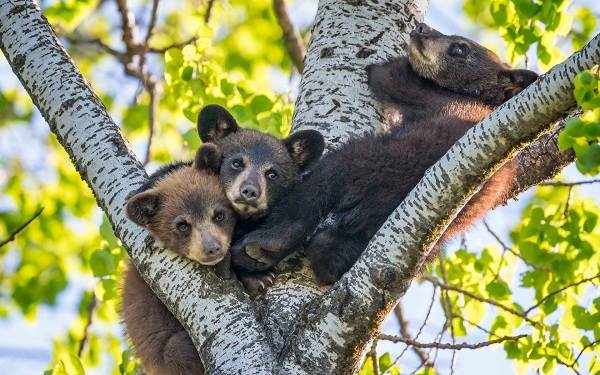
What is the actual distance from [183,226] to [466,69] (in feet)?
10.3

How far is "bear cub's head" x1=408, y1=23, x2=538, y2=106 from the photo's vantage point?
720 cm

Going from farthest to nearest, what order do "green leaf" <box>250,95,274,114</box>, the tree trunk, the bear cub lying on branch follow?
1. "green leaf" <box>250,95,274,114</box>
2. the bear cub lying on branch
3. the tree trunk

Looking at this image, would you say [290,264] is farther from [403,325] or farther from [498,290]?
[403,325]

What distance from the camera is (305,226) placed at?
17.3 feet

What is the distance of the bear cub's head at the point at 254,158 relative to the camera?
5750mm

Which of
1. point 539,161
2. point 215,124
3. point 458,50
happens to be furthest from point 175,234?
point 458,50

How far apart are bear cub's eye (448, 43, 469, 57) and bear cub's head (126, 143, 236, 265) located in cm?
256

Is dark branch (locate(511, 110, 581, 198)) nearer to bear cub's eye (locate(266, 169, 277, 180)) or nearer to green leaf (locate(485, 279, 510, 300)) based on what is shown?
green leaf (locate(485, 279, 510, 300))

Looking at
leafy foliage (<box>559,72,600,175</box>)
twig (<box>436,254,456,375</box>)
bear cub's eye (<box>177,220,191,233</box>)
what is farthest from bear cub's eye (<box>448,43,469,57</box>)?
leafy foliage (<box>559,72,600,175</box>)

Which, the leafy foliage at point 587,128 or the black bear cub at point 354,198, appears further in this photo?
the black bear cub at point 354,198

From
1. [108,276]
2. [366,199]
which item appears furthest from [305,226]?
[108,276]

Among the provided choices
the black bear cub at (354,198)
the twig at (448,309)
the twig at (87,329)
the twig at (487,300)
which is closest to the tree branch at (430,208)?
the black bear cub at (354,198)

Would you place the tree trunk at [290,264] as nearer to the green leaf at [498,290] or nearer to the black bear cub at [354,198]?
the black bear cub at [354,198]

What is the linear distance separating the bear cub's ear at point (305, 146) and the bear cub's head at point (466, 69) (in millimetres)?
1447
